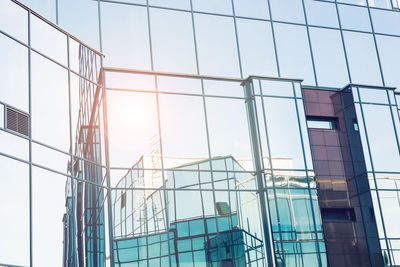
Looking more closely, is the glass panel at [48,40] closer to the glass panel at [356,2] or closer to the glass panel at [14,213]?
the glass panel at [14,213]

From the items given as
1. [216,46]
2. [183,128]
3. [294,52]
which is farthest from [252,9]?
[183,128]

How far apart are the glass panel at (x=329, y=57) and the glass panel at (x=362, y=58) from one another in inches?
16.6

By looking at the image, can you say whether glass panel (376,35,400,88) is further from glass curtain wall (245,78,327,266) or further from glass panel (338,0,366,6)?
glass curtain wall (245,78,327,266)

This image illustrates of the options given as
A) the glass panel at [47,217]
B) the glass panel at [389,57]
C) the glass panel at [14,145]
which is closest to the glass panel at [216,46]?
the glass panel at [389,57]

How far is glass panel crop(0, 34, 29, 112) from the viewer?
16.2m

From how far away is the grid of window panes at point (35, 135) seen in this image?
50.1ft

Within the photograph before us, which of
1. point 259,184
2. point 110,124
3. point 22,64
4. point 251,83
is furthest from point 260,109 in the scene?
point 22,64

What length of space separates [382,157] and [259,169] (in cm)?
580

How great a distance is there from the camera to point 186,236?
19.5 meters

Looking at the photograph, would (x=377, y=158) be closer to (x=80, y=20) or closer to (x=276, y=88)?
(x=276, y=88)

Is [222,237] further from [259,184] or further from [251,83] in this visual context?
[251,83]

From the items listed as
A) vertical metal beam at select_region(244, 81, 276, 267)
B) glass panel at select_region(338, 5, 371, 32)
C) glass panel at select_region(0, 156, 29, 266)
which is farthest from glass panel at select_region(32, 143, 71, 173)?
glass panel at select_region(338, 5, 371, 32)

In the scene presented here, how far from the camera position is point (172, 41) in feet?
78.1

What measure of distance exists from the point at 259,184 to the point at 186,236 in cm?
380
